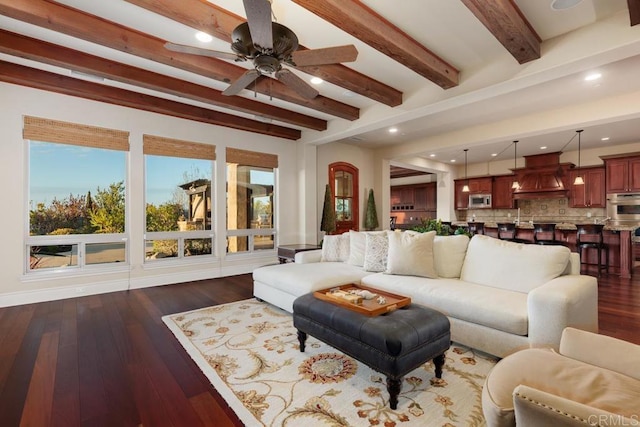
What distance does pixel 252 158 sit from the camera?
610 cm

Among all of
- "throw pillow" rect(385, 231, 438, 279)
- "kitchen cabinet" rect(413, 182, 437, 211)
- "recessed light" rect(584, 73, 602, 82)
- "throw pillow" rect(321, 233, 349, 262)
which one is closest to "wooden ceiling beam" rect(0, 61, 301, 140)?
"throw pillow" rect(321, 233, 349, 262)

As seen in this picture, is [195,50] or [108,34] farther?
[108,34]

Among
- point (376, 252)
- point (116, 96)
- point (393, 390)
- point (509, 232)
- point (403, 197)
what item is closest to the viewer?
point (393, 390)

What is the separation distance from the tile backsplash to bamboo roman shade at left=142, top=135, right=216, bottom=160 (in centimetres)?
855

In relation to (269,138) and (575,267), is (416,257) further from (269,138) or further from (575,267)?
(269,138)

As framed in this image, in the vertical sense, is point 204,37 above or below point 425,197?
above

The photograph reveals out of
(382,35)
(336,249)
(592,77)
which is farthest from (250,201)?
(592,77)

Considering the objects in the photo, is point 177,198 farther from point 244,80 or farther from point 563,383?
point 563,383

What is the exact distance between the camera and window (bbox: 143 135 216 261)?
505cm

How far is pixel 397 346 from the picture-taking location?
1841mm

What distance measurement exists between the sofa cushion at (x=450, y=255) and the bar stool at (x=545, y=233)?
14.4ft

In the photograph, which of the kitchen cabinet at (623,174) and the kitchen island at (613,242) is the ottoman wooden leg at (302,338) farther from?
the kitchen cabinet at (623,174)

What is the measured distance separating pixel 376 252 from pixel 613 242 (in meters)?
5.44

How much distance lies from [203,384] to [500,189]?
32.1 ft
